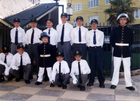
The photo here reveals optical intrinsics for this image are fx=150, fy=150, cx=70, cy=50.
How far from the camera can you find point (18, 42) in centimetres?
579

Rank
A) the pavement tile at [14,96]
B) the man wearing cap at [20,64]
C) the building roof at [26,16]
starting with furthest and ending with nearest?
1. the building roof at [26,16]
2. the man wearing cap at [20,64]
3. the pavement tile at [14,96]

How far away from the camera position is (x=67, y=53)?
17.1 feet

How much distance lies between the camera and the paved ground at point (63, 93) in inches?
148

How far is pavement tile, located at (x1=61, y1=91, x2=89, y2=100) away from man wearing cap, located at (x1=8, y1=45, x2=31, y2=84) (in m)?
1.87

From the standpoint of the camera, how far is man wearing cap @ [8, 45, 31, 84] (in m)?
5.28

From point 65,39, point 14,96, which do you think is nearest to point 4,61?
point 14,96

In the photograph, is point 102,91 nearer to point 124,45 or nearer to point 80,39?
point 124,45

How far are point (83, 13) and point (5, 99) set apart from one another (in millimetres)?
23693

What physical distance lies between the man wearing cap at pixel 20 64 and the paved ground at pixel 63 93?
591 mm

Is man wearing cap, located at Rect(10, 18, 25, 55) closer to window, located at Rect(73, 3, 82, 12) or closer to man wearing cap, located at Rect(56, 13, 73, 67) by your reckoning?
man wearing cap, located at Rect(56, 13, 73, 67)

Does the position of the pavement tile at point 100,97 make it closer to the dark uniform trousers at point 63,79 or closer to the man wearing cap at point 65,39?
the dark uniform trousers at point 63,79

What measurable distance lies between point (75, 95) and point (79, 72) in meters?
0.77

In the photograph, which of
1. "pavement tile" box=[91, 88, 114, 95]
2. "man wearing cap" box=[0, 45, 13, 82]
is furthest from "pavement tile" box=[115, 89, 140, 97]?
"man wearing cap" box=[0, 45, 13, 82]

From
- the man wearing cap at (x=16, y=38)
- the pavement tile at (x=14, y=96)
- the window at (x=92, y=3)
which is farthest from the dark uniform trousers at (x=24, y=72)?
the window at (x=92, y=3)
